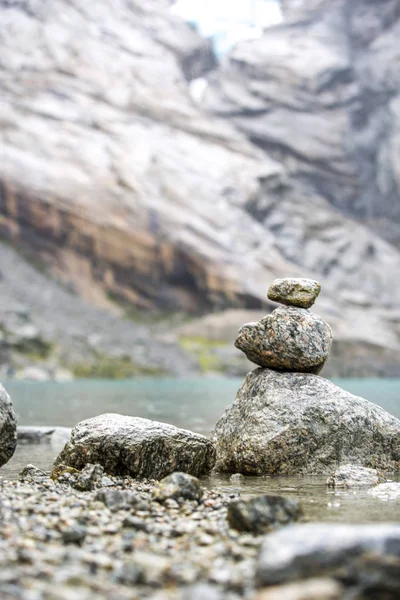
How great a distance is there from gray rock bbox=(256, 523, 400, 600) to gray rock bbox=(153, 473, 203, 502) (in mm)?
5198

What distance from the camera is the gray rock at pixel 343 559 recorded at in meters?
6.55

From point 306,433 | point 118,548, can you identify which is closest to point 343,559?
point 118,548

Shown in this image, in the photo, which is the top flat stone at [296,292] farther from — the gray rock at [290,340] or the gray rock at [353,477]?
the gray rock at [353,477]

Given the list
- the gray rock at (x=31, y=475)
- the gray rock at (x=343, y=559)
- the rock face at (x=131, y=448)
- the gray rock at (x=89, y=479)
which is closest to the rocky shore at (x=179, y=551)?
the gray rock at (x=343, y=559)

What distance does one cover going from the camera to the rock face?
16516 mm

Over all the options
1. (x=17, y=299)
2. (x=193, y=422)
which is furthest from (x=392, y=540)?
(x=17, y=299)

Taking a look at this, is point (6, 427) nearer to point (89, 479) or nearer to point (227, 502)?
point (89, 479)

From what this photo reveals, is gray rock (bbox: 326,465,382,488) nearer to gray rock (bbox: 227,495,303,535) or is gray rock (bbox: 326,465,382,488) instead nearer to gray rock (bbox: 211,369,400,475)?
gray rock (bbox: 211,369,400,475)

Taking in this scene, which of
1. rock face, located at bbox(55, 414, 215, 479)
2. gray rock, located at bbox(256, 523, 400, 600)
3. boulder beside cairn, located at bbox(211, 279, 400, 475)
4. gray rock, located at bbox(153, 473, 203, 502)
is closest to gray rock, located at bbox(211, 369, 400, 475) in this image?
boulder beside cairn, located at bbox(211, 279, 400, 475)

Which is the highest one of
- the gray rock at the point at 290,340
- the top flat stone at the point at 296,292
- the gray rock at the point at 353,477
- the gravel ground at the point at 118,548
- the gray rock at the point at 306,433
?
the top flat stone at the point at 296,292

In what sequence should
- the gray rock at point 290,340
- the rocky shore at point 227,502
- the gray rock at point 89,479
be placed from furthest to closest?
the gray rock at point 290,340 < the gray rock at point 89,479 < the rocky shore at point 227,502

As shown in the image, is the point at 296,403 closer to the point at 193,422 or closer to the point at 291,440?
the point at 291,440

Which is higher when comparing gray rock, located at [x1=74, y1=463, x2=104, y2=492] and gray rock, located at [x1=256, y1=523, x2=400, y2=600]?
gray rock, located at [x1=74, y1=463, x2=104, y2=492]

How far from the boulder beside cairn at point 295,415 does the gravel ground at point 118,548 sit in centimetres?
544
